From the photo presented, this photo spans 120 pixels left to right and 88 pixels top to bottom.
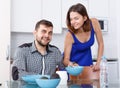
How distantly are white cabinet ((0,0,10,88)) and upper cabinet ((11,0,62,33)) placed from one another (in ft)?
0.63

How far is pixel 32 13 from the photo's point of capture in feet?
11.5

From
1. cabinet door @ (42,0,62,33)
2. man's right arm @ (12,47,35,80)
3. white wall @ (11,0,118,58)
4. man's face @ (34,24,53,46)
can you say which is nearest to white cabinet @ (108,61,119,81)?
white wall @ (11,0,118,58)

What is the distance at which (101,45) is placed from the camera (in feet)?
7.68

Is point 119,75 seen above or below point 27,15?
below

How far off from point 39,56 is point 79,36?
487 millimetres

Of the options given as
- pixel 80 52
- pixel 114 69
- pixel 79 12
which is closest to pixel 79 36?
pixel 80 52

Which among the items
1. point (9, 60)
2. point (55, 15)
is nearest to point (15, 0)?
point (55, 15)

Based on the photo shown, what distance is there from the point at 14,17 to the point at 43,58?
1.63 meters

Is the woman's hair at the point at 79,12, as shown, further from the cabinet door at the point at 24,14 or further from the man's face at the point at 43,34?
the cabinet door at the point at 24,14

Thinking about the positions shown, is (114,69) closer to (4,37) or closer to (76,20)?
(4,37)

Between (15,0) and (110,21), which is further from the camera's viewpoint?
(110,21)

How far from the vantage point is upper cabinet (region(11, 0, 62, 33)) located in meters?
3.40

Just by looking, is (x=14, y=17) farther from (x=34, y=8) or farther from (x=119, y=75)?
(x=119, y=75)

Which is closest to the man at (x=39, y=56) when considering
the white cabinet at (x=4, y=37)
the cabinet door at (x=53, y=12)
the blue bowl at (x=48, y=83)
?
the blue bowl at (x=48, y=83)
